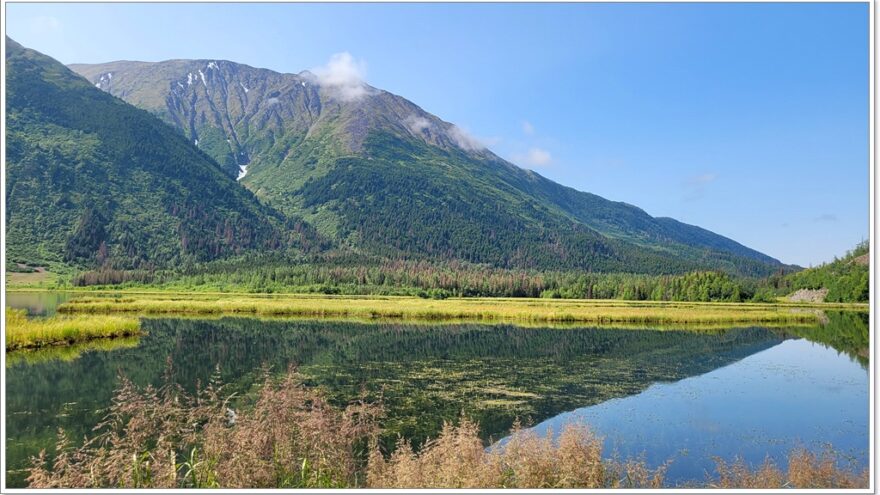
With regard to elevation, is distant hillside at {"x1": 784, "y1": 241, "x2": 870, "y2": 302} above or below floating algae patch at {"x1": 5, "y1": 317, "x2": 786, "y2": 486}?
above

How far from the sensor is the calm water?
21766mm

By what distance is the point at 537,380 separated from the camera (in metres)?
33.3

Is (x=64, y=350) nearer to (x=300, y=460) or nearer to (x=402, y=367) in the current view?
(x=402, y=367)

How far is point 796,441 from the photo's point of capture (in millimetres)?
21516

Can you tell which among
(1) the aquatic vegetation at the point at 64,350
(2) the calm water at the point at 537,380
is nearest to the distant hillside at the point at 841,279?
(2) the calm water at the point at 537,380

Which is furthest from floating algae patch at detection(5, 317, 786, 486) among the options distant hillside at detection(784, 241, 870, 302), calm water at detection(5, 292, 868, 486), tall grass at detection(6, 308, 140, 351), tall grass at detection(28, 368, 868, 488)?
distant hillside at detection(784, 241, 870, 302)

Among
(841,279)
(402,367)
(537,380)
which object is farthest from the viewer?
(841,279)

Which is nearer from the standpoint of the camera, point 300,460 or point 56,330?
point 300,460

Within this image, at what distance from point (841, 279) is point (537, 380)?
131 m

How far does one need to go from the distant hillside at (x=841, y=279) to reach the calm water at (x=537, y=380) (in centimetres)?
7889

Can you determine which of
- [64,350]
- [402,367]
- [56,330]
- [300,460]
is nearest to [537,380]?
[402,367]

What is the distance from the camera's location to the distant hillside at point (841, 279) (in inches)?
4813

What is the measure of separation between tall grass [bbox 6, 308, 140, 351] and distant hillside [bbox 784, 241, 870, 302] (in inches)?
4608

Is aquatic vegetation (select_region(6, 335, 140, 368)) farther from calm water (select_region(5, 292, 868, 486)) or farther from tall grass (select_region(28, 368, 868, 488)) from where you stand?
tall grass (select_region(28, 368, 868, 488))
